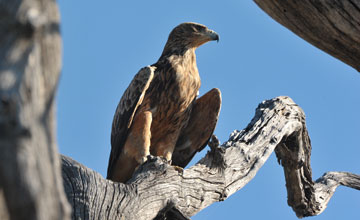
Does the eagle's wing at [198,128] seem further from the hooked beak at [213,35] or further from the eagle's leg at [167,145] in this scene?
the hooked beak at [213,35]

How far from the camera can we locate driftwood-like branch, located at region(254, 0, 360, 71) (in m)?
4.02

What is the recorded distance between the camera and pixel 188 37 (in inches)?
272

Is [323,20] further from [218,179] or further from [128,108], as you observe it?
[128,108]

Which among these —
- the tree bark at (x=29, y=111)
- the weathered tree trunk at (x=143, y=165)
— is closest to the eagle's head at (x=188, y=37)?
the weathered tree trunk at (x=143, y=165)

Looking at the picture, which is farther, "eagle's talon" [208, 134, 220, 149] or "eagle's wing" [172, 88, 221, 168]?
"eagle's wing" [172, 88, 221, 168]

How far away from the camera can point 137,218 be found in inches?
160

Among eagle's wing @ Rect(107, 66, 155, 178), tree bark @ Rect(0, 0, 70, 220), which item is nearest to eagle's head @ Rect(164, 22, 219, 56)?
eagle's wing @ Rect(107, 66, 155, 178)

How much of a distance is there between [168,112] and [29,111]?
4823 millimetres

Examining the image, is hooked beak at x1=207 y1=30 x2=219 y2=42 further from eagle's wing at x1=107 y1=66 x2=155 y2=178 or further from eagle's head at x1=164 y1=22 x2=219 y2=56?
eagle's wing at x1=107 y1=66 x2=155 y2=178

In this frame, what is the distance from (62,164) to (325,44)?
7.07ft

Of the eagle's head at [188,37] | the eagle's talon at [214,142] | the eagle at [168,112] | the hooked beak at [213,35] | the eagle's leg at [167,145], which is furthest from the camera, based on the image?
the eagle's head at [188,37]

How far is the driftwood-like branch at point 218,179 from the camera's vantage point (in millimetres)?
3984

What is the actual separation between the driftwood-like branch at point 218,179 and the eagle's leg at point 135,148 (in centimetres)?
80

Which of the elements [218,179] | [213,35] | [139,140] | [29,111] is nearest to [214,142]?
[218,179]
